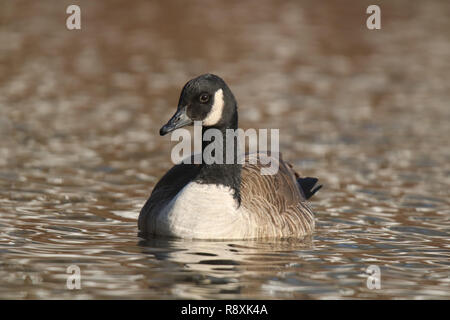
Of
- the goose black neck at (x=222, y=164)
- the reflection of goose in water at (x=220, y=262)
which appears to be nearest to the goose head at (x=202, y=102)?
the goose black neck at (x=222, y=164)

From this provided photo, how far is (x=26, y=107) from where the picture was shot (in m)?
23.5

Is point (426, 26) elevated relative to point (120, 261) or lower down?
elevated

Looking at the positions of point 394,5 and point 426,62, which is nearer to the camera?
point 426,62

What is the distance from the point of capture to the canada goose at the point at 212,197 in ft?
41.4

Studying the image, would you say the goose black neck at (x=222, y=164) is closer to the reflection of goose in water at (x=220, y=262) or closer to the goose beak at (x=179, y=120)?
the goose beak at (x=179, y=120)

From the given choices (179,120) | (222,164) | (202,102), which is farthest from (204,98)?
(222,164)

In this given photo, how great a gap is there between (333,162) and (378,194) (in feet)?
8.60

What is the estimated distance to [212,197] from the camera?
41.6ft

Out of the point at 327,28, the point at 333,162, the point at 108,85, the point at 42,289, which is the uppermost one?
the point at 327,28

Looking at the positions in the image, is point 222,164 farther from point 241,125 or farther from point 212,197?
point 241,125

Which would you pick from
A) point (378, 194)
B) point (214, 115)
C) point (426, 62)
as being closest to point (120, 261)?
point (214, 115)

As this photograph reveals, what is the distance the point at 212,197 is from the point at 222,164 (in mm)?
501

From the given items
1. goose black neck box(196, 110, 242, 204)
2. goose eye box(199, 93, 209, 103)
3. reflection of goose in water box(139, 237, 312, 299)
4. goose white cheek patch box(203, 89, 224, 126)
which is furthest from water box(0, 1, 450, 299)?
goose eye box(199, 93, 209, 103)

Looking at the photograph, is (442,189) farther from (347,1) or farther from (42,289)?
(347,1)
